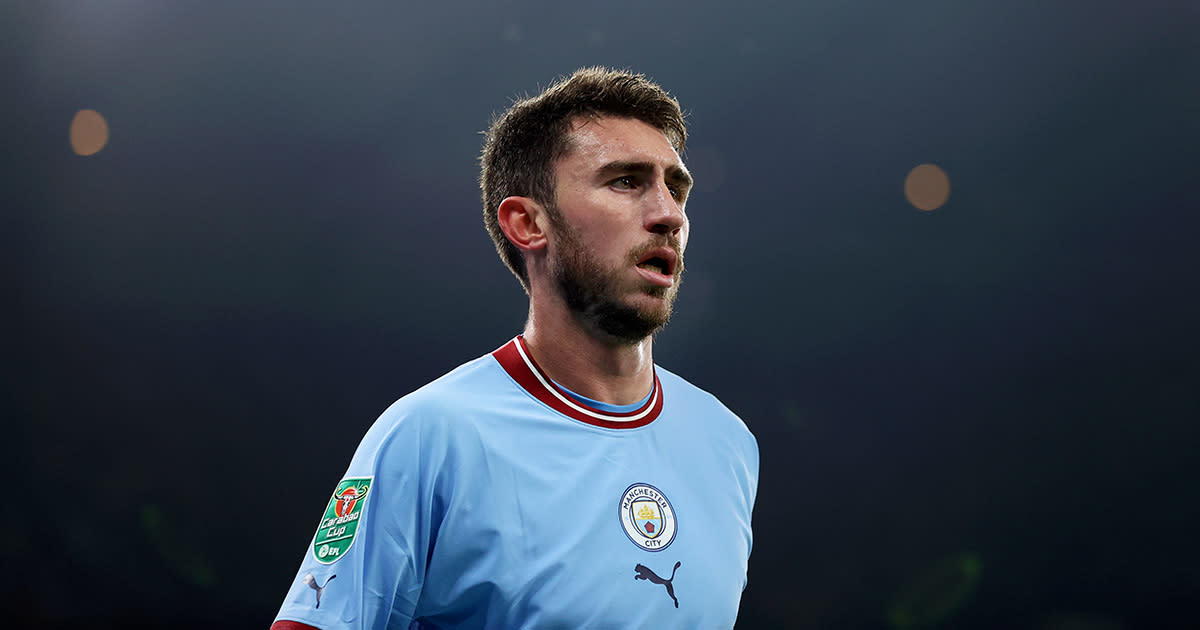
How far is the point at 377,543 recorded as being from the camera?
0.94 meters

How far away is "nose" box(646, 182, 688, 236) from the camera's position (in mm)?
1141

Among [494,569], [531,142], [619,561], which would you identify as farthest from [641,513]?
[531,142]

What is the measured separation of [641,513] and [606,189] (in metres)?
0.47

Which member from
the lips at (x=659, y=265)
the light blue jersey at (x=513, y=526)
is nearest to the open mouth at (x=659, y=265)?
the lips at (x=659, y=265)

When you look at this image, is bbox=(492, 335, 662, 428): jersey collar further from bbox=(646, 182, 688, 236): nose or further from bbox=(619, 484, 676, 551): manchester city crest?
bbox=(646, 182, 688, 236): nose

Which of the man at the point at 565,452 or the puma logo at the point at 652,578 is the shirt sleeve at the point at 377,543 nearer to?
the man at the point at 565,452

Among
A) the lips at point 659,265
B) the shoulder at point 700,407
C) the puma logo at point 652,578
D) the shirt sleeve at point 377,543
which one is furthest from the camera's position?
the shoulder at point 700,407

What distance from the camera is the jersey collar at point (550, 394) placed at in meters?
1.17

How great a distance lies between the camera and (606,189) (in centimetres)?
115

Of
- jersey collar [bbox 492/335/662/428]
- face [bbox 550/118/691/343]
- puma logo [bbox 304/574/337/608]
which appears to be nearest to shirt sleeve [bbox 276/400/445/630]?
puma logo [bbox 304/574/337/608]

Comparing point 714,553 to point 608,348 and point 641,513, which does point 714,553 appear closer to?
point 641,513

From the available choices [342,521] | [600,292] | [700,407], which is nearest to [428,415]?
[342,521]

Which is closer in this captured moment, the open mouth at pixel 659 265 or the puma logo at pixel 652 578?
the puma logo at pixel 652 578

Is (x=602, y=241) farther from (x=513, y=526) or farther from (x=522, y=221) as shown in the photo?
(x=513, y=526)
